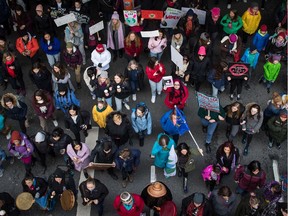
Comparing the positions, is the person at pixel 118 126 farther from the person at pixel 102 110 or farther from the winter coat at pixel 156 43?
the winter coat at pixel 156 43

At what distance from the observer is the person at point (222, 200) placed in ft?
28.8

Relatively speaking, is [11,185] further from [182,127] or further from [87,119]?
[182,127]

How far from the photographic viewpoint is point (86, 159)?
10070 millimetres

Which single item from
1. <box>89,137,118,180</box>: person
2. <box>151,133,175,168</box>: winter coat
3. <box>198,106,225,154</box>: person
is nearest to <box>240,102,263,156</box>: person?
<box>198,106,225,154</box>: person

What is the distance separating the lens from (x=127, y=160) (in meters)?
9.75

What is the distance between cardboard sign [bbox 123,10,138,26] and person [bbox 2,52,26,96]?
342 centimetres

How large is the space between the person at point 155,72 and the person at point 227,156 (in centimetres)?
294

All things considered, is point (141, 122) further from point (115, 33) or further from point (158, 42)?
point (115, 33)

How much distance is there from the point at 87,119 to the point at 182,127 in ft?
7.84

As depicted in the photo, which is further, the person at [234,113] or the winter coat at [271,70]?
the winter coat at [271,70]

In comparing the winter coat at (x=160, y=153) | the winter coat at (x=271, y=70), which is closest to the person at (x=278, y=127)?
the winter coat at (x=271, y=70)

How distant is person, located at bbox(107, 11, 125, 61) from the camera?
1251 centimetres

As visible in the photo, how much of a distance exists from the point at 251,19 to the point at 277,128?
4118 mm

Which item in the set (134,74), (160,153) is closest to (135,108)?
(134,74)
